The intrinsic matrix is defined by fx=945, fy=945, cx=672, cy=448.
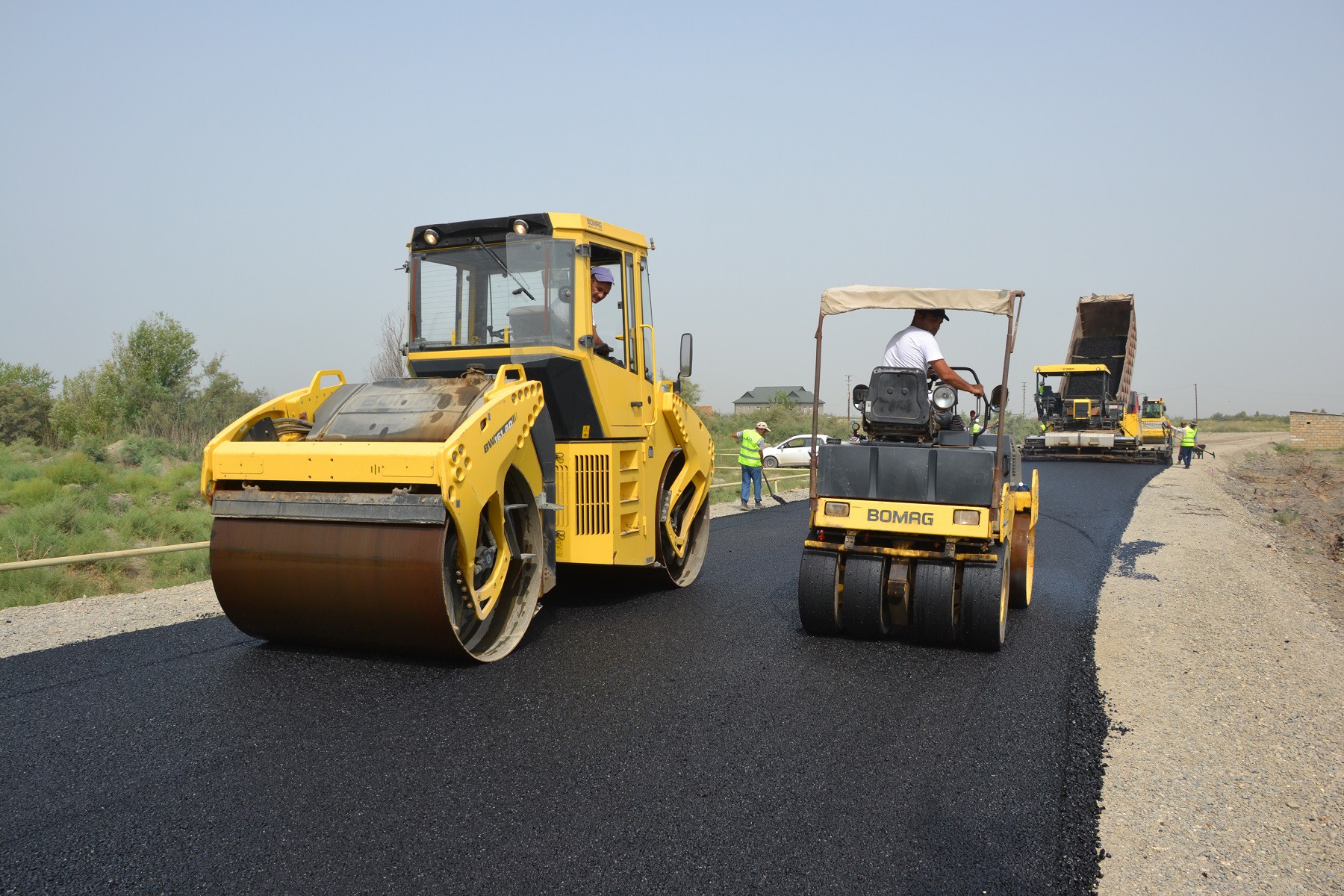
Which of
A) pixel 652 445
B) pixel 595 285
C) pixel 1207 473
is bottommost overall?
pixel 1207 473

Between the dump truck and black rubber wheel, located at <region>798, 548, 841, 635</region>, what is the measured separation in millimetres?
21919

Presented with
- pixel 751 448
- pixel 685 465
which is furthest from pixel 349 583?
pixel 751 448

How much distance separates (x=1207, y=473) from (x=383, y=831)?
2609 centimetres

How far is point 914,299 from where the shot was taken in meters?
5.97

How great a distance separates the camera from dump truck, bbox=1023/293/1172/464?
83.9 feet

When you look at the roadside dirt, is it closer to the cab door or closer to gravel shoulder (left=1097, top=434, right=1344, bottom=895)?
gravel shoulder (left=1097, top=434, right=1344, bottom=895)

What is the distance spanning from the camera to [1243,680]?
5480 millimetres

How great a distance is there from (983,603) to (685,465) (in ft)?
9.81

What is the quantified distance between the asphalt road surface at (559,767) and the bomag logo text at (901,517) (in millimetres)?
805

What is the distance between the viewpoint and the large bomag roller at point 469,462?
4.64 metres

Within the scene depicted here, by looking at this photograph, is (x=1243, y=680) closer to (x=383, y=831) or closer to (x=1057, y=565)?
→ (x=1057, y=565)

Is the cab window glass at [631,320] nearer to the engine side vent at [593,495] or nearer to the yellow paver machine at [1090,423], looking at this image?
the engine side vent at [593,495]

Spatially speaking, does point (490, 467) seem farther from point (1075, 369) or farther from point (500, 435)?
point (1075, 369)

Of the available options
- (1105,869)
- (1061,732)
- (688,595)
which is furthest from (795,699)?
(688,595)
